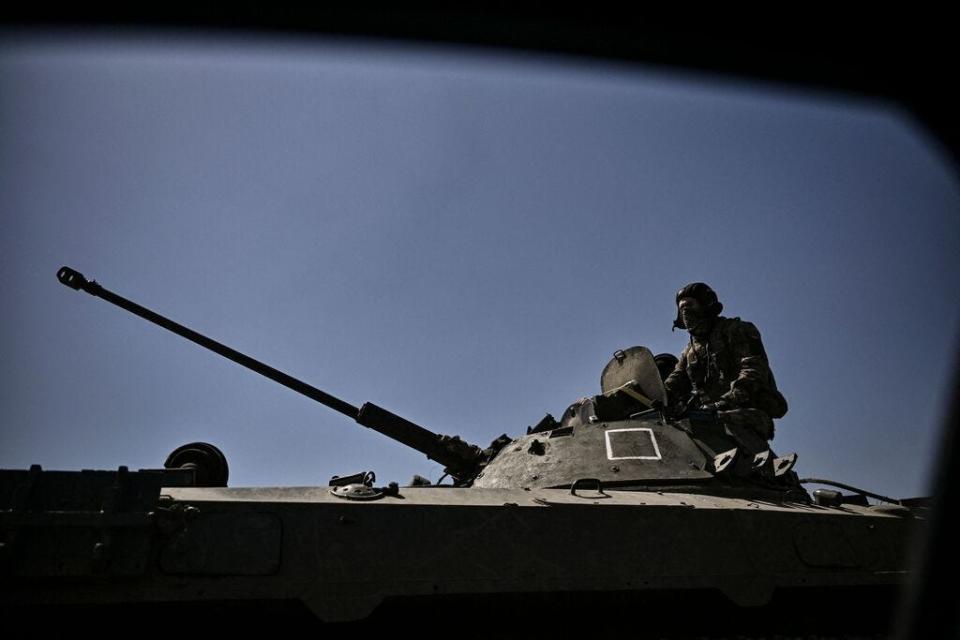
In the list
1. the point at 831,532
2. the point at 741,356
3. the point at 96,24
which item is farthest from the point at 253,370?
the point at 96,24

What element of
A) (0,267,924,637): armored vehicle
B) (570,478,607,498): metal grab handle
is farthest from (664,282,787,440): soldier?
(570,478,607,498): metal grab handle

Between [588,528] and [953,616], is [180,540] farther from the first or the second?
[953,616]

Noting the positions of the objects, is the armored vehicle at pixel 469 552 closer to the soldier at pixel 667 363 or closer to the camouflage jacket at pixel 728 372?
the camouflage jacket at pixel 728 372

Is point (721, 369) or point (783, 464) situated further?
point (721, 369)

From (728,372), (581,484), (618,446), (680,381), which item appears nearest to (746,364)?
(728,372)

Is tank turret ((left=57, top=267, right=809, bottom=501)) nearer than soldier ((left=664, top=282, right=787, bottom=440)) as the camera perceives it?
Yes

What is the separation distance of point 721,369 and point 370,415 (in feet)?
13.1

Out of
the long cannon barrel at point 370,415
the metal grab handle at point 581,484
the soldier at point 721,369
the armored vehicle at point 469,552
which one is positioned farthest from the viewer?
the long cannon barrel at point 370,415

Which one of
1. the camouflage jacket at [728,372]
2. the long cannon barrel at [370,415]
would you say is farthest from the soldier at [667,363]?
the long cannon barrel at [370,415]

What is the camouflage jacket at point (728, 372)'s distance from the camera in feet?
23.1

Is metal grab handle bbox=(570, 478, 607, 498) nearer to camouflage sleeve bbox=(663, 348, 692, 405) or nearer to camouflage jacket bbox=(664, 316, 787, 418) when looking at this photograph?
camouflage jacket bbox=(664, 316, 787, 418)

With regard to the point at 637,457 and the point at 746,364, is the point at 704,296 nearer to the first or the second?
the point at 746,364

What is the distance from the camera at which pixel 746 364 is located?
23.8 ft

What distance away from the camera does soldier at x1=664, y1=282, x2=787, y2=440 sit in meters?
6.96
